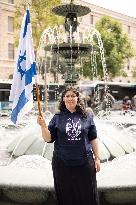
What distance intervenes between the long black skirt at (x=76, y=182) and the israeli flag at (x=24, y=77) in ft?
3.06

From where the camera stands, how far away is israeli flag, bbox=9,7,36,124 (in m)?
4.79

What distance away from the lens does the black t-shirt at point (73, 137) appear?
4.09m

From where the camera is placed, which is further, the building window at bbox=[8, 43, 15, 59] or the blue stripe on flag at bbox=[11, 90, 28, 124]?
the building window at bbox=[8, 43, 15, 59]

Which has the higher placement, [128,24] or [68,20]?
[128,24]

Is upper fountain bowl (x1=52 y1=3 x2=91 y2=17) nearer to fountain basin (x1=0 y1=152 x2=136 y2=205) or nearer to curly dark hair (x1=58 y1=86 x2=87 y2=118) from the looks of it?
fountain basin (x1=0 y1=152 x2=136 y2=205)

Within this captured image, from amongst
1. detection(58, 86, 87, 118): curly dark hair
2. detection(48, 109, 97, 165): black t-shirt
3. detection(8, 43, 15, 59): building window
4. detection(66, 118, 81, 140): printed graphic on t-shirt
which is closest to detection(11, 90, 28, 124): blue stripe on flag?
detection(58, 86, 87, 118): curly dark hair

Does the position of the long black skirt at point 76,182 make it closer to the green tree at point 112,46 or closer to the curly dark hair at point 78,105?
the curly dark hair at point 78,105

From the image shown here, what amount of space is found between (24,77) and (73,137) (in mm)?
1055

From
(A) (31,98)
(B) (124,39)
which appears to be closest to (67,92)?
(A) (31,98)

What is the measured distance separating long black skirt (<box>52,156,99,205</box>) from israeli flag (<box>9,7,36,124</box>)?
934 mm

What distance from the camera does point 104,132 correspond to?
29.7 ft

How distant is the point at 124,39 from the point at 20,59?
4248 cm

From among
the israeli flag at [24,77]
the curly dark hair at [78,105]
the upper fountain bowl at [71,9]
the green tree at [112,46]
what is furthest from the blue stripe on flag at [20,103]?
the green tree at [112,46]

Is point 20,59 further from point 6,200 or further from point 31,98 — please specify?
point 6,200
